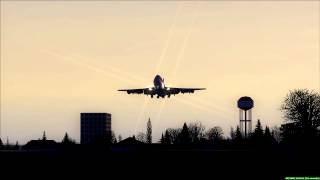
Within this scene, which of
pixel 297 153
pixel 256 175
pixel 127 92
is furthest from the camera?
pixel 127 92

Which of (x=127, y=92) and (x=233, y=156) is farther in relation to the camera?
(x=127, y=92)

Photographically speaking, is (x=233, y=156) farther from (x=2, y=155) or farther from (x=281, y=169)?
(x=2, y=155)

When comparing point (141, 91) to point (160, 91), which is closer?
point (160, 91)

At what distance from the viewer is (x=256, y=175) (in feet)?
398

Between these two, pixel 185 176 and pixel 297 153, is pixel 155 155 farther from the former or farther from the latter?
pixel 297 153

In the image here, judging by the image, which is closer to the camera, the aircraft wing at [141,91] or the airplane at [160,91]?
the airplane at [160,91]

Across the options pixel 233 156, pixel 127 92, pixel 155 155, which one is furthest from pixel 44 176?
pixel 127 92

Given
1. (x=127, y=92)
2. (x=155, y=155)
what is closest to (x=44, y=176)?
(x=155, y=155)

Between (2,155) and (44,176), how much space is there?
17783 mm

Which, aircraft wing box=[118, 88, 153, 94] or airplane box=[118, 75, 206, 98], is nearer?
airplane box=[118, 75, 206, 98]

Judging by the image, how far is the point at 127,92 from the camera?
188375mm

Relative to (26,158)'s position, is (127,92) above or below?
above

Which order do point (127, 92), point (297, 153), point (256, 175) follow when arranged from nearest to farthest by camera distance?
point (256, 175)
point (297, 153)
point (127, 92)

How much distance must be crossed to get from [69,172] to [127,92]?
213 feet
